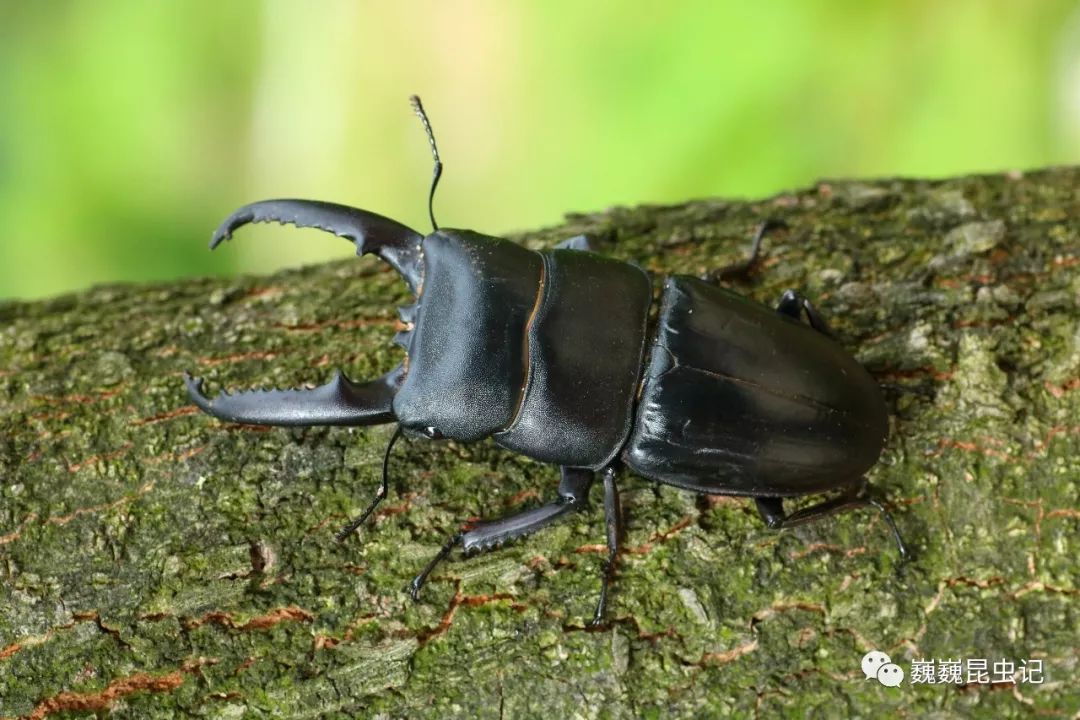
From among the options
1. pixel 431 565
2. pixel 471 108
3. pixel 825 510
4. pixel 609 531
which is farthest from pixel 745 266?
pixel 471 108

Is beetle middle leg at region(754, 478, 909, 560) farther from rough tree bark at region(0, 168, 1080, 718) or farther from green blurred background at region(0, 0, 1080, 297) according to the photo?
green blurred background at region(0, 0, 1080, 297)

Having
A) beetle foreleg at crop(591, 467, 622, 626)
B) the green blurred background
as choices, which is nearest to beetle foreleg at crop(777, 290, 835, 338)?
beetle foreleg at crop(591, 467, 622, 626)

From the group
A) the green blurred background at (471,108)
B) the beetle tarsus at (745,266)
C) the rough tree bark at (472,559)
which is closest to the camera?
the rough tree bark at (472,559)

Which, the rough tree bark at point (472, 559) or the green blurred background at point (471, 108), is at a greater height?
the green blurred background at point (471, 108)

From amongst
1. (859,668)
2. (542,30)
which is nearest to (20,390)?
(859,668)

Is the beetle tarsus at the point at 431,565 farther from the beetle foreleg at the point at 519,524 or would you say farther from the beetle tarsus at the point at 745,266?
the beetle tarsus at the point at 745,266

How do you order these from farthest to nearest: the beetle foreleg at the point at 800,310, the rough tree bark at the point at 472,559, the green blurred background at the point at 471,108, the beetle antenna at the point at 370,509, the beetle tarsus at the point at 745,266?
the green blurred background at the point at 471,108 → the beetle tarsus at the point at 745,266 → the beetle foreleg at the point at 800,310 → the beetle antenna at the point at 370,509 → the rough tree bark at the point at 472,559

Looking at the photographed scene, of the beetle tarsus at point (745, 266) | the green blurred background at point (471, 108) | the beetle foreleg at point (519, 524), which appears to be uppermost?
the green blurred background at point (471, 108)

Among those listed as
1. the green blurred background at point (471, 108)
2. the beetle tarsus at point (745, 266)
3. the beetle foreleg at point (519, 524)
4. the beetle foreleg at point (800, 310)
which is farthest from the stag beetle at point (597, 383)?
the green blurred background at point (471, 108)
